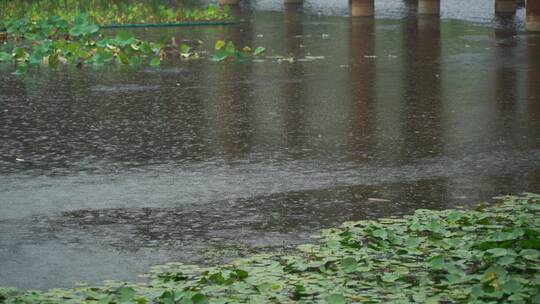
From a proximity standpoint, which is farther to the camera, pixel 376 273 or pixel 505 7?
pixel 505 7

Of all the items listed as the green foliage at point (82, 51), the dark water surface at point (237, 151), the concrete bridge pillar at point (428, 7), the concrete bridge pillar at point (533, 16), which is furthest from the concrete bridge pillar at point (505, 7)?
the green foliage at point (82, 51)

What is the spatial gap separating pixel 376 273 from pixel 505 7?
2821cm

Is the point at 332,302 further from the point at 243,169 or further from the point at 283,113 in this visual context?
the point at 283,113

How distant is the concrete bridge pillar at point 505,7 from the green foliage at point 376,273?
87.1 ft

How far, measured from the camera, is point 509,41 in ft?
80.4

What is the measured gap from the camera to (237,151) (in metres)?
11.8

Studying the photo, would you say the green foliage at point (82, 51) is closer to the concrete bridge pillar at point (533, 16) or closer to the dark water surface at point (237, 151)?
the dark water surface at point (237, 151)

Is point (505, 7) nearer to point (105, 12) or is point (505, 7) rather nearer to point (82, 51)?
point (105, 12)

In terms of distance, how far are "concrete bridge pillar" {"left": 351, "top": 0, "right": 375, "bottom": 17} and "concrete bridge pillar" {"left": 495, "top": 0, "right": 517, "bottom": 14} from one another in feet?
11.8

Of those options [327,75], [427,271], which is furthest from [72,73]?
[427,271]

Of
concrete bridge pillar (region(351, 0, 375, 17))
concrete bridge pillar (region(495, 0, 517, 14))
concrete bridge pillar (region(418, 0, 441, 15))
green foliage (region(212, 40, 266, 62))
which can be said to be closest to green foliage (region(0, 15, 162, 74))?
green foliage (region(212, 40, 266, 62))

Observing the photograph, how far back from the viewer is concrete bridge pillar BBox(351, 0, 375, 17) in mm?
33469

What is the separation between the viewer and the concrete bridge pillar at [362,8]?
33469 mm

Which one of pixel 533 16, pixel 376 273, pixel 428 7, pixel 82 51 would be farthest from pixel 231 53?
pixel 428 7
